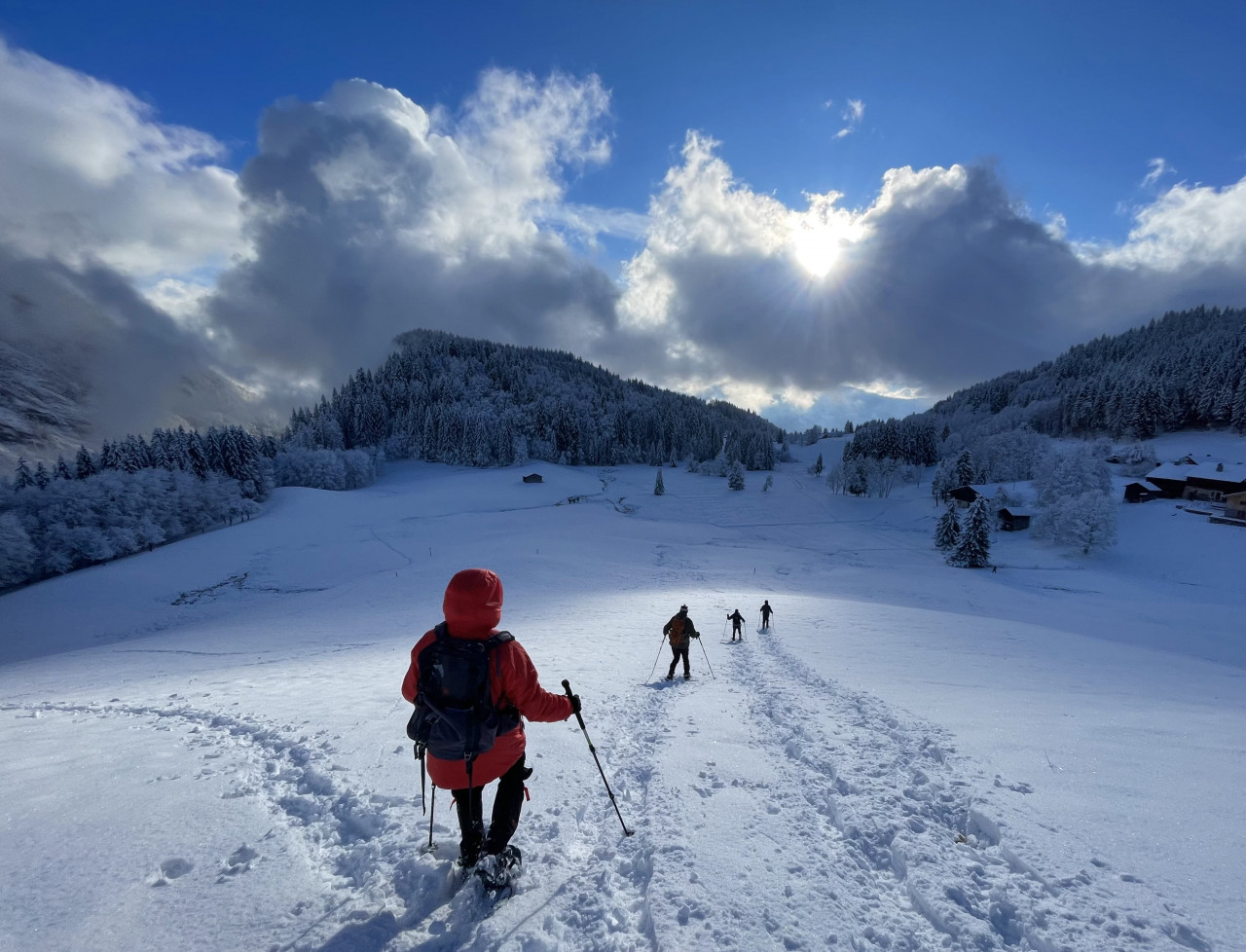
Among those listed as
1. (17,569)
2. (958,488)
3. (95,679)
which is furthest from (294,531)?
(958,488)

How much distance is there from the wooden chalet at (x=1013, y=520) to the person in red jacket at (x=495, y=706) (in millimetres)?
76870

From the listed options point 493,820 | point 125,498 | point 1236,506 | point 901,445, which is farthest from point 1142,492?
point 125,498

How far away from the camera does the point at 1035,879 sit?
420 centimetres

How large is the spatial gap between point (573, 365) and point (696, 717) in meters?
184

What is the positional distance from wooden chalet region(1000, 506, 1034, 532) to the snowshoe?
3030 inches

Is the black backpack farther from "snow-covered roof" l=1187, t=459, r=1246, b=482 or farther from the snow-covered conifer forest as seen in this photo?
"snow-covered roof" l=1187, t=459, r=1246, b=482

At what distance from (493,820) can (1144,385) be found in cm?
14070

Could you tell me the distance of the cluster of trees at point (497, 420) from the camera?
117938 millimetres

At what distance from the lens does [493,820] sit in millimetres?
4129

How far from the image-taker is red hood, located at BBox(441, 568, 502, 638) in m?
3.70

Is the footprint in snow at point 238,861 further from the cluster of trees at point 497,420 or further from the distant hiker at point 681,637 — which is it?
the cluster of trees at point 497,420

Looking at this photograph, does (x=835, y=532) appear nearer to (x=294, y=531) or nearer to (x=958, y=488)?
(x=958, y=488)

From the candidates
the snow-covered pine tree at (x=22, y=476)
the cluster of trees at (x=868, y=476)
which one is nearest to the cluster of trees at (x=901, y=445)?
the cluster of trees at (x=868, y=476)

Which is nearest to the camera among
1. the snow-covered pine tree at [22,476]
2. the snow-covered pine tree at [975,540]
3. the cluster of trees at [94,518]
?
the cluster of trees at [94,518]
